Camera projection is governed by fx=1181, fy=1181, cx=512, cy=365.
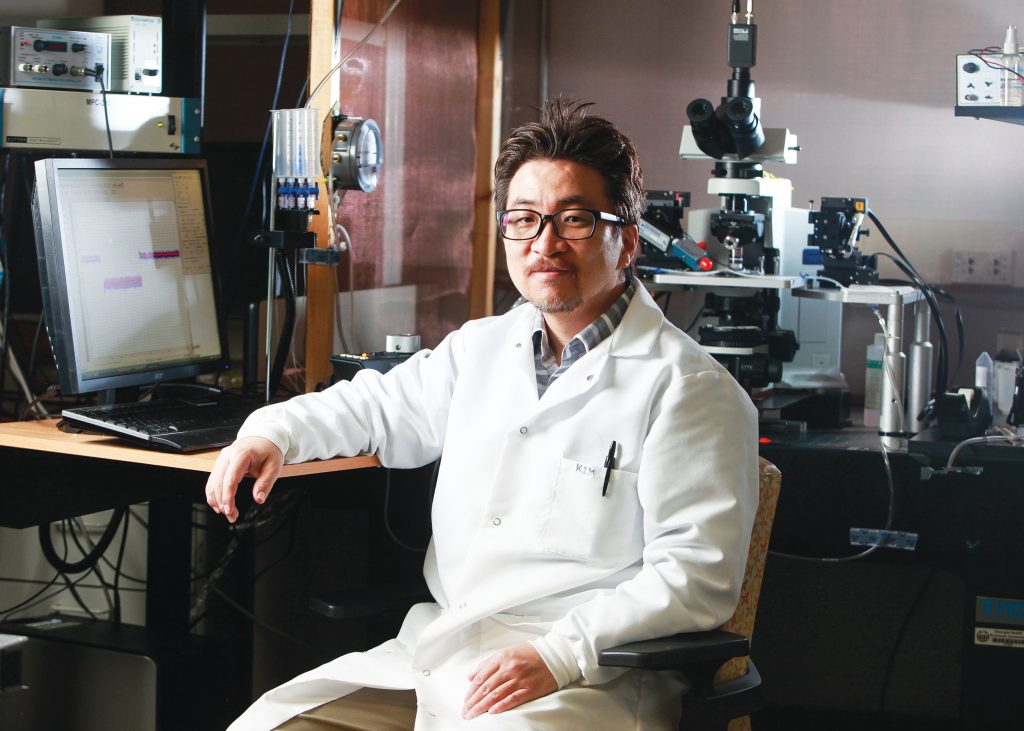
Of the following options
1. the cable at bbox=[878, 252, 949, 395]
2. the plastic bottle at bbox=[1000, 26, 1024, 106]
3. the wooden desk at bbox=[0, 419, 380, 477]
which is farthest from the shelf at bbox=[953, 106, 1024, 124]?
the wooden desk at bbox=[0, 419, 380, 477]

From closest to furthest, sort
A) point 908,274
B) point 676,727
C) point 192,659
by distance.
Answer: point 676,727, point 192,659, point 908,274

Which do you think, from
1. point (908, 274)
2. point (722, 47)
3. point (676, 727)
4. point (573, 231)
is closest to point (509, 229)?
point (573, 231)

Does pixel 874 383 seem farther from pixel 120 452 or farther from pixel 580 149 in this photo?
pixel 120 452

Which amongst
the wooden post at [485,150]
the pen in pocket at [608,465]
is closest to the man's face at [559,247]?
the pen in pocket at [608,465]

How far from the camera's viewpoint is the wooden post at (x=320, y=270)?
2.35 meters

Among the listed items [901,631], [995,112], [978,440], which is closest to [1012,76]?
[995,112]

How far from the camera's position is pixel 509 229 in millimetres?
1768

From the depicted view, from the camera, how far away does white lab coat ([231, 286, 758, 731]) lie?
1536 mm

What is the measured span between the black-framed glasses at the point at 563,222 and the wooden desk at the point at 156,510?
479 mm

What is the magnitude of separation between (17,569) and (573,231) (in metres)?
1.81

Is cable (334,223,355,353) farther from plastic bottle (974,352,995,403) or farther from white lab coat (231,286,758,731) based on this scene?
plastic bottle (974,352,995,403)

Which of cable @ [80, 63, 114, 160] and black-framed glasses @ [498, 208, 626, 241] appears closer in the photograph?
black-framed glasses @ [498, 208, 626, 241]

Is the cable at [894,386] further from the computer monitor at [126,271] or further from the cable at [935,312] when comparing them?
the computer monitor at [126,271]

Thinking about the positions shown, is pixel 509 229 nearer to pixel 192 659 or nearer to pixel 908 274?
pixel 192 659
